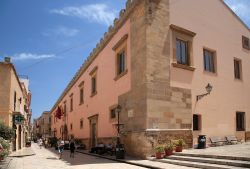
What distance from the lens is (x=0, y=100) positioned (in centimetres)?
2041

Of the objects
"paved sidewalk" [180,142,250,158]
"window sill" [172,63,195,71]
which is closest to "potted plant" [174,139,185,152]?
"paved sidewalk" [180,142,250,158]

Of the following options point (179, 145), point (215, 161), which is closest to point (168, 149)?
point (179, 145)

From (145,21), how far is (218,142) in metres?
8.47

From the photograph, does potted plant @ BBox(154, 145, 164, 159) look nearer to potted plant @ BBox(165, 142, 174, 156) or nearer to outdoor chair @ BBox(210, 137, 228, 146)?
potted plant @ BBox(165, 142, 174, 156)

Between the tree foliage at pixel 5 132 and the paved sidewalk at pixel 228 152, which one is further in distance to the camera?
the tree foliage at pixel 5 132

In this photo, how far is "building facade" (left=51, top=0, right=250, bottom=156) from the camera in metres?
14.7

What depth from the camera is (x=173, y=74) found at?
15.4 m

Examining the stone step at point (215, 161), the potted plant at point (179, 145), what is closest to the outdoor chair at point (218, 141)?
the potted plant at point (179, 145)

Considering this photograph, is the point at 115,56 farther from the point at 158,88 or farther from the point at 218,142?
the point at 218,142

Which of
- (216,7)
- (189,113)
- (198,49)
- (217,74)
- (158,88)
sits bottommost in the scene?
(189,113)

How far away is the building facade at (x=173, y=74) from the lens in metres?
14.7

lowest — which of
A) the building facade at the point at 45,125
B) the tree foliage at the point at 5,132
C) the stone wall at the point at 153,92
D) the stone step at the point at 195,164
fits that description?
the building facade at the point at 45,125

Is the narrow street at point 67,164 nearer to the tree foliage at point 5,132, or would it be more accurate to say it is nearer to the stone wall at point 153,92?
the tree foliage at point 5,132

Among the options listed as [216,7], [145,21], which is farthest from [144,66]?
[216,7]
